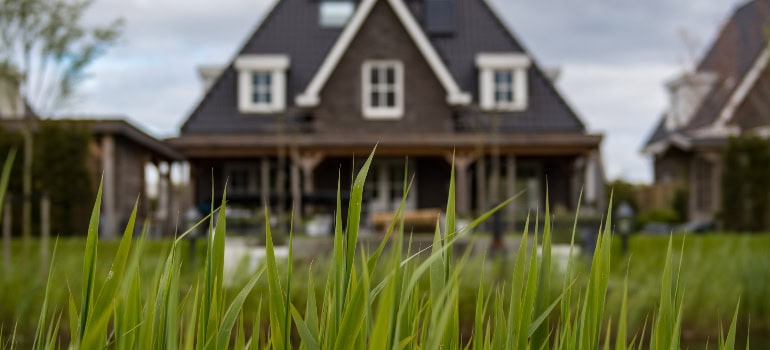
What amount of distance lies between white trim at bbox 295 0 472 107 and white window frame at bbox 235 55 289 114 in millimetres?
994

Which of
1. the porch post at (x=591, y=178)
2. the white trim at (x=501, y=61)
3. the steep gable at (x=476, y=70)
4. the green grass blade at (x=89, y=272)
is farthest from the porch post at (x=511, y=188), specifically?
the green grass blade at (x=89, y=272)

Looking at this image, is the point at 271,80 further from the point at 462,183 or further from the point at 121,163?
the point at 462,183

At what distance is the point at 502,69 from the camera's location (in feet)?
74.7

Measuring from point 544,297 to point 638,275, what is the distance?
7415mm

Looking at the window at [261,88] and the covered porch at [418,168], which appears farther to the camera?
the window at [261,88]

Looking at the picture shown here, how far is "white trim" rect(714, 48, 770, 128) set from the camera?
25.7m

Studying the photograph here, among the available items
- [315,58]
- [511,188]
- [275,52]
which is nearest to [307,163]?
[315,58]

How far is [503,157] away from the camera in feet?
77.1

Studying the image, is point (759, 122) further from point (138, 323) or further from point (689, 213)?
point (138, 323)

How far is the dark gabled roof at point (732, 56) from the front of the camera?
26547mm

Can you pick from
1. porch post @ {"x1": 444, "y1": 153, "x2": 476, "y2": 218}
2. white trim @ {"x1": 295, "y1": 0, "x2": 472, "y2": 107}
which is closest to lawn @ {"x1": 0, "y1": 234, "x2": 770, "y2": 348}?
porch post @ {"x1": 444, "y1": 153, "x2": 476, "y2": 218}

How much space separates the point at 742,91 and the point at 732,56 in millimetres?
1378

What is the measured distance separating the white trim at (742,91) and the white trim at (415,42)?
8365 mm

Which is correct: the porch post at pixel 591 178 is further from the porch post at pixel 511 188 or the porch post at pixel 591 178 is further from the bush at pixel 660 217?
the bush at pixel 660 217
